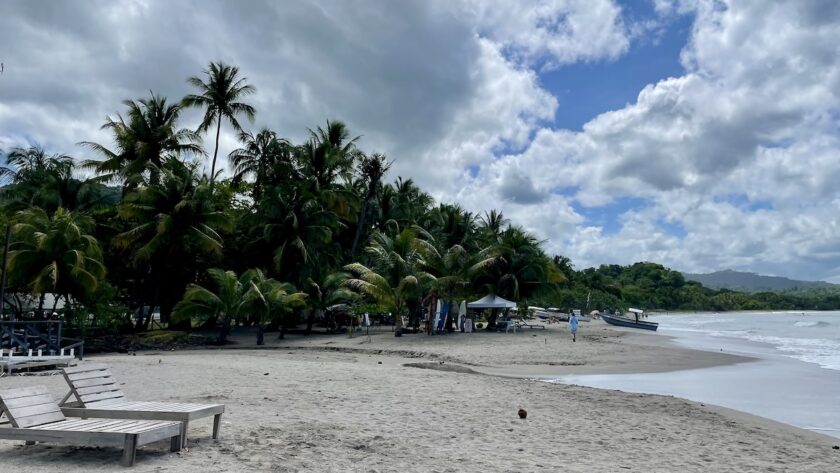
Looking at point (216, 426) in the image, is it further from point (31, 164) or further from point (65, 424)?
point (31, 164)

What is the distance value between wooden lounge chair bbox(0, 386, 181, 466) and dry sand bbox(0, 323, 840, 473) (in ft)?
0.75

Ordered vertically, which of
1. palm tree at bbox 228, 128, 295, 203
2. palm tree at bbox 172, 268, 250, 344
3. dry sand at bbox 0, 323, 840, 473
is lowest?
dry sand at bbox 0, 323, 840, 473

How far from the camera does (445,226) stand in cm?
3981

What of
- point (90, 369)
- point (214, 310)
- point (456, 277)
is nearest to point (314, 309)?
point (214, 310)

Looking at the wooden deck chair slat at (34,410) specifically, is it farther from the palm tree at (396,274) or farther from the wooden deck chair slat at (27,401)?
the palm tree at (396,274)

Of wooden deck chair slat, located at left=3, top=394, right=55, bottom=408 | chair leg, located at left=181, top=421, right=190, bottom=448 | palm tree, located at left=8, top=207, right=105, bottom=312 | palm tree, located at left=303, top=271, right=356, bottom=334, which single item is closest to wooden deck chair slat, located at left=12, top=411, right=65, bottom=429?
wooden deck chair slat, located at left=3, top=394, right=55, bottom=408

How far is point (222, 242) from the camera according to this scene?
96.7 feet

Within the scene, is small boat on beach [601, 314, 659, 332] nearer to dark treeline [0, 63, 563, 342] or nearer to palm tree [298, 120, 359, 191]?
dark treeline [0, 63, 563, 342]

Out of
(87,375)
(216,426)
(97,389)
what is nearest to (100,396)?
(97,389)

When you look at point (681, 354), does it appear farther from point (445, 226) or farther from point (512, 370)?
point (445, 226)

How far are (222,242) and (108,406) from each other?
2454cm

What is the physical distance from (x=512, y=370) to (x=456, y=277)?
12270 mm

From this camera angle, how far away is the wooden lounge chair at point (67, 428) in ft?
16.1

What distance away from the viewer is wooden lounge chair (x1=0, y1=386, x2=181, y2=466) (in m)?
4.92
